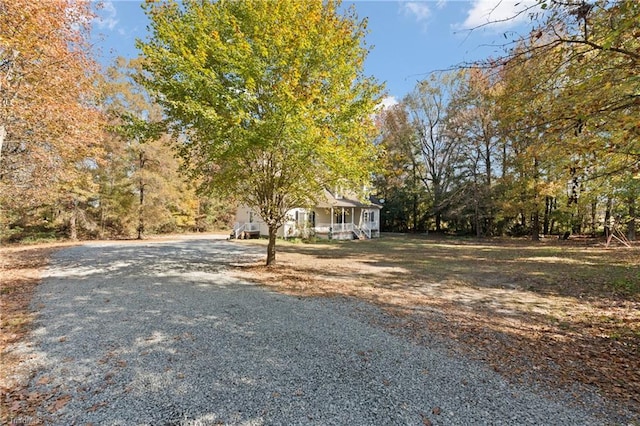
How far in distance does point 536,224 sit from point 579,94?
2329 centimetres

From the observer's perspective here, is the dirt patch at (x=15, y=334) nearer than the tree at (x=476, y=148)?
Yes

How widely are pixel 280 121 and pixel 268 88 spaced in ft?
4.65

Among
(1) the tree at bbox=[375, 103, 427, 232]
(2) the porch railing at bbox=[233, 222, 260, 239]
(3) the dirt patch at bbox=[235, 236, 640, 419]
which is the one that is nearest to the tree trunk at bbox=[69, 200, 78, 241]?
(2) the porch railing at bbox=[233, 222, 260, 239]

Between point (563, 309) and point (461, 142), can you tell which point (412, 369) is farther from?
point (461, 142)

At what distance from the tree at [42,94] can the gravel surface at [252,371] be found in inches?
248

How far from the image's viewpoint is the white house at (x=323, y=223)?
2219 cm

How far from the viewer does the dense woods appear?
3889mm

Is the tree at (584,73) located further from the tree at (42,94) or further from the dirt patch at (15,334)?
the tree at (42,94)

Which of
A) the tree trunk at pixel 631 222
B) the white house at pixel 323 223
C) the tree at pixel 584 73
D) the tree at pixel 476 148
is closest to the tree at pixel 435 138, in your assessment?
the tree at pixel 476 148

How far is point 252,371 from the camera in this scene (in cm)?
342

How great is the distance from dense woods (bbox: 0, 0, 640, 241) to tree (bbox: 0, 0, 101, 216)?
5cm

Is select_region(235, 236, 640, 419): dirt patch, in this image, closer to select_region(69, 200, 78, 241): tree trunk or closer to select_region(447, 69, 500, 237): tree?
select_region(447, 69, 500, 237): tree

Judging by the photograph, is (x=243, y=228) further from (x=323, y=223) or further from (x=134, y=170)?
(x=134, y=170)

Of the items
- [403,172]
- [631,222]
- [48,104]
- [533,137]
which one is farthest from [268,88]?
[403,172]
